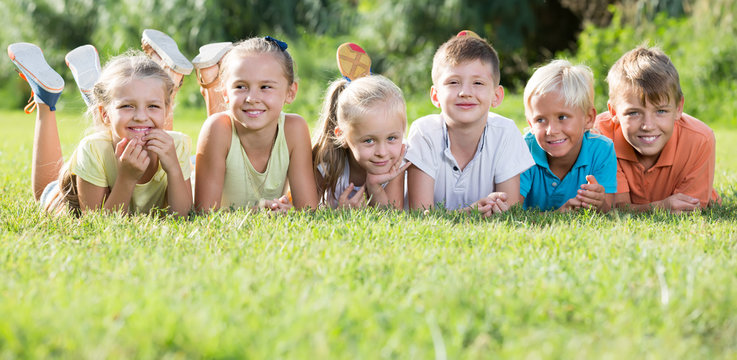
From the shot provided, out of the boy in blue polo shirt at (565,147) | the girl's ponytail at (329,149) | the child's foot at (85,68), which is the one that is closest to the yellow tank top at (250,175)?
the girl's ponytail at (329,149)

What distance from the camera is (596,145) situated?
425 centimetres

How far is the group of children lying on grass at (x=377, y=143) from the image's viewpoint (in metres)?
3.85

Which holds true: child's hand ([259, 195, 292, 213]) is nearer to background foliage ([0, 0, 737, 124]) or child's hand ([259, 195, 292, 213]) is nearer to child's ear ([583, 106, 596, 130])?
child's ear ([583, 106, 596, 130])

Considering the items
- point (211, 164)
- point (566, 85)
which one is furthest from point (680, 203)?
point (211, 164)

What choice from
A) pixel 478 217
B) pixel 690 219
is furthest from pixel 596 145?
pixel 478 217

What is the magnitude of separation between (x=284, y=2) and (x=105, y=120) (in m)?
12.8

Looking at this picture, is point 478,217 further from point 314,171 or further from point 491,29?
point 491,29

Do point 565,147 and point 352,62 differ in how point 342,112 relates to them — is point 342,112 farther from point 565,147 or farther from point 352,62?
point 565,147

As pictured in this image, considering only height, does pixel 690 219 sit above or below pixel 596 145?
below

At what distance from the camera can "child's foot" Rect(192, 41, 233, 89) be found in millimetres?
4574

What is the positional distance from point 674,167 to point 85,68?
13.1 feet

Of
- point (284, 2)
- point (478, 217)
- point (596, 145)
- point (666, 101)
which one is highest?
point (284, 2)

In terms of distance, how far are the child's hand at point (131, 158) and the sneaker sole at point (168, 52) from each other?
92 cm

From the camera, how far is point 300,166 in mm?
4164
